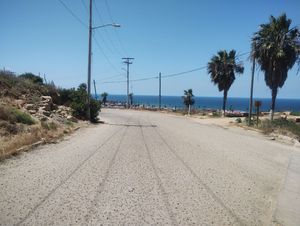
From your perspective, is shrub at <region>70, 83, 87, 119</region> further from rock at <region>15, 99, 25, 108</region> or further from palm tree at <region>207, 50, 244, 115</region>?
palm tree at <region>207, 50, 244, 115</region>

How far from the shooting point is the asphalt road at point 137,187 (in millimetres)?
6973

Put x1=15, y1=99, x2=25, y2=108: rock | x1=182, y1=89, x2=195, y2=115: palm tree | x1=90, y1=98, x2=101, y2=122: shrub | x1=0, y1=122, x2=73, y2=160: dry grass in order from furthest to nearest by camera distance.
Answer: x1=182, y1=89, x2=195, y2=115: palm tree, x1=90, y1=98, x2=101, y2=122: shrub, x1=15, y1=99, x2=25, y2=108: rock, x1=0, y1=122, x2=73, y2=160: dry grass

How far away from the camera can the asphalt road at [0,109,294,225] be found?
22.9ft

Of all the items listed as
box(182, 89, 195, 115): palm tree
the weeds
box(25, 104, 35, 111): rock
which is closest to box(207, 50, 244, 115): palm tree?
box(182, 89, 195, 115): palm tree

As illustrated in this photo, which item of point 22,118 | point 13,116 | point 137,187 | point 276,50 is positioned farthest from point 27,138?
point 276,50

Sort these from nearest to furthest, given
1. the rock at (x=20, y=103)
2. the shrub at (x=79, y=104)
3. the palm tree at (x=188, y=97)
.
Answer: the rock at (x=20, y=103)
the shrub at (x=79, y=104)
the palm tree at (x=188, y=97)

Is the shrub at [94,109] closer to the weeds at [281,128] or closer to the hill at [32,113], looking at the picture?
the hill at [32,113]

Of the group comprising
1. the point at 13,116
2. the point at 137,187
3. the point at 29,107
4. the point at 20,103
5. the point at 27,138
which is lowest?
the point at 137,187

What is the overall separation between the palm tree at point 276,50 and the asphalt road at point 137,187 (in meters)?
20.7

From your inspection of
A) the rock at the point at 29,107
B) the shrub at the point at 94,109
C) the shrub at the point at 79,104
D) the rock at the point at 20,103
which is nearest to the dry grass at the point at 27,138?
the rock at the point at 29,107

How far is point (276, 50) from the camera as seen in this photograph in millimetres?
33812

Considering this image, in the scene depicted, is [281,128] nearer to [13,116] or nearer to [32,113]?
[32,113]

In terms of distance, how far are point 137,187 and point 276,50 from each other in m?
28.3

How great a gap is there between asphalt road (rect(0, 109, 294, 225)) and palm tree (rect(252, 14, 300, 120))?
2070 centimetres
